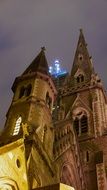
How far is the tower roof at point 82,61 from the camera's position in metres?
48.4

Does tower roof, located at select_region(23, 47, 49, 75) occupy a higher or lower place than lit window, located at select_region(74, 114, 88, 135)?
lower

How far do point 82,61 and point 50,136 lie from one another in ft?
94.2

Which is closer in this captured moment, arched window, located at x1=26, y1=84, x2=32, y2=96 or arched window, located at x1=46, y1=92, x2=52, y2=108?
arched window, located at x1=26, y1=84, x2=32, y2=96

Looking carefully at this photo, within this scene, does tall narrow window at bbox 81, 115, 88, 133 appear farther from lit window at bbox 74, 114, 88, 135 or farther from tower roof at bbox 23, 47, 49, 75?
tower roof at bbox 23, 47, 49, 75

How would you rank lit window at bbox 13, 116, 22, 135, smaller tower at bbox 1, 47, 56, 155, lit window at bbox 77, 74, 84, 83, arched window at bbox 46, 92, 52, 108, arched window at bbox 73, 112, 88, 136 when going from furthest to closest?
lit window at bbox 77, 74, 84, 83
arched window at bbox 73, 112, 88, 136
arched window at bbox 46, 92, 52, 108
smaller tower at bbox 1, 47, 56, 155
lit window at bbox 13, 116, 22, 135

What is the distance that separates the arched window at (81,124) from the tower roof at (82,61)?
8.96 meters

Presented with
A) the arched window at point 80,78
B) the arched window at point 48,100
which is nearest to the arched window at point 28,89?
the arched window at point 48,100

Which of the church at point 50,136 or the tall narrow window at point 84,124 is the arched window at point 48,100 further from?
the tall narrow window at point 84,124

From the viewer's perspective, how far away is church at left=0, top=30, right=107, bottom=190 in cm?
1584

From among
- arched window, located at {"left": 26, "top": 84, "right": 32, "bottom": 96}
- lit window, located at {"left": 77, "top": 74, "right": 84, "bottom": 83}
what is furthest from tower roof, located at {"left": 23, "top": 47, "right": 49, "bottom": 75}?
lit window, located at {"left": 77, "top": 74, "right": 84, "bottom": 83}

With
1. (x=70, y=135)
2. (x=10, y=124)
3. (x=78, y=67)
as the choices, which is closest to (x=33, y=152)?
(x=10, y=124)

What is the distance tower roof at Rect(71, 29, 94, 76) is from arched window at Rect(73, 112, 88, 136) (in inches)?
353

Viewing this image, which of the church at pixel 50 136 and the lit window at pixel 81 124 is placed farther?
the lit window at pixel 81 124

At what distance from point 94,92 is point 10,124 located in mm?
20393
